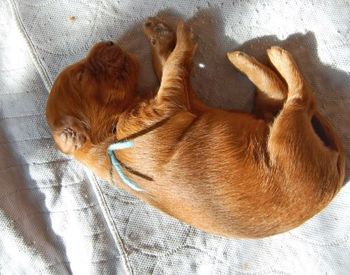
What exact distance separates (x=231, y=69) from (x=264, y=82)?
0.76 ft

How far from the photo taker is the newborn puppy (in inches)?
90.5

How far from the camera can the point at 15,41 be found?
2842mm

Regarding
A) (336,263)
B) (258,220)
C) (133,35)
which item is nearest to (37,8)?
(133,35)

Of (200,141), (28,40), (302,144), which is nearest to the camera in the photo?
(302,144)

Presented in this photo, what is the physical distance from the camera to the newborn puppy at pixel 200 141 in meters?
2.30

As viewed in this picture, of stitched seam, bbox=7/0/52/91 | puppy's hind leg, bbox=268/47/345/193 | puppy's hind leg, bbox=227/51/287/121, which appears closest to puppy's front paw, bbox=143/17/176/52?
puppy's hind leg, bbox=227/51/287/121

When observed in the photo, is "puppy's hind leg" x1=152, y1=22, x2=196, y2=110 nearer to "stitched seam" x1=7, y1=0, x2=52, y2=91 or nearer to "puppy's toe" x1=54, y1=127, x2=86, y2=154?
"puppy's toe" x1=54, y1=127, x2=86, y2=154

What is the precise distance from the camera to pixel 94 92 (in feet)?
8.03

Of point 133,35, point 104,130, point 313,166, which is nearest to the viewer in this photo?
point 313,166

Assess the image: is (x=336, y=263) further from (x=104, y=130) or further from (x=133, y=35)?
(x=133, y=35)

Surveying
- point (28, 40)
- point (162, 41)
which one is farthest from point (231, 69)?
point (28, 40)

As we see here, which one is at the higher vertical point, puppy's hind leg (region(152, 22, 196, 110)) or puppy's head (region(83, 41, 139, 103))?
puppy's hind leg (region(152, 22, 196, 110))

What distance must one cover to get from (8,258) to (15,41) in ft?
3.84

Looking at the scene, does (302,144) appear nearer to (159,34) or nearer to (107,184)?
(159,34)
